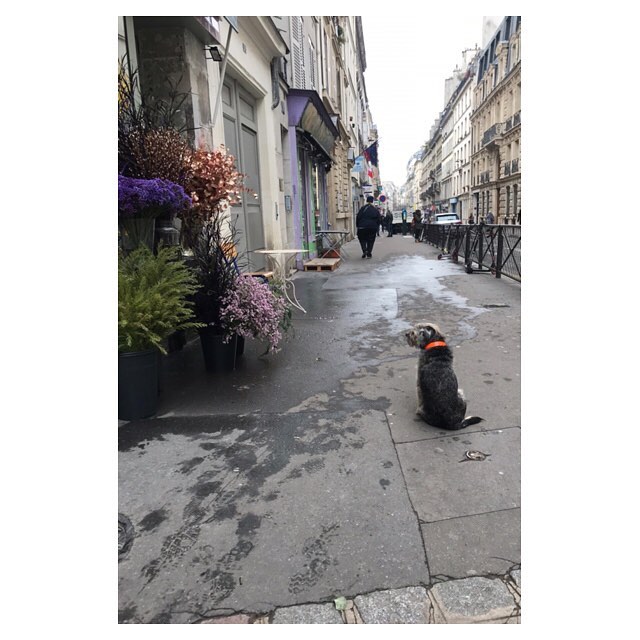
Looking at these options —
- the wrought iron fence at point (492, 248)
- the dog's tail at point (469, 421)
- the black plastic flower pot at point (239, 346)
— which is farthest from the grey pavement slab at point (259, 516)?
the wrought iron fence at point (492, 248)

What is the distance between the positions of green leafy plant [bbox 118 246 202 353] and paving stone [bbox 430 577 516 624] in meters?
2.11

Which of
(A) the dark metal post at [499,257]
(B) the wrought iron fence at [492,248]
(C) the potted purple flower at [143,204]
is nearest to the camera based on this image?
(C) the potted purple flower at [143,204]

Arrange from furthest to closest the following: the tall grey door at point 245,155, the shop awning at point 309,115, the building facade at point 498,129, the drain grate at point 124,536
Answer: the building facade at point 498,129
the shop awning at point 309,115
the tall grey door at point 245,155
the drain grate at point 124,536

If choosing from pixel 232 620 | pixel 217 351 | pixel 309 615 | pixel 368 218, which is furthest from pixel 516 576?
pixel 368 218

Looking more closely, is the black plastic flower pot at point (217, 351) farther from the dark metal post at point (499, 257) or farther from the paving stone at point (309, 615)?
the dark metal post at point (499, 257)

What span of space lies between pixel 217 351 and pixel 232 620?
2.62 metres

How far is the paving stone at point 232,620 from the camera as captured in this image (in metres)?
1.61

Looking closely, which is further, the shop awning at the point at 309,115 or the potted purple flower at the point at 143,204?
the shop awning at the point at 309,115

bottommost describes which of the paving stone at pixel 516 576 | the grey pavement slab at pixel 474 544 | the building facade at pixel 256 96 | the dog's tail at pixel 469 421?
the paving stone at pixel 516 576

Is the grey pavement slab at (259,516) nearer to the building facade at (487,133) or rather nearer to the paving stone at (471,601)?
the paving stone at (471,601)

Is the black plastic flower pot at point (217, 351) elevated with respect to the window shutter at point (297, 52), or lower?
lower

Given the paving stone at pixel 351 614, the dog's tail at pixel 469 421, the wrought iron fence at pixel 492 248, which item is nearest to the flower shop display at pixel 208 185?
the dog's tail at pixel 469 421

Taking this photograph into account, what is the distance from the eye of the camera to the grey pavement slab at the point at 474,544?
181cm

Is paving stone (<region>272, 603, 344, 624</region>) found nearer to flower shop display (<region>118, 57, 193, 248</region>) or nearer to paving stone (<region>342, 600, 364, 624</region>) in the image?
paving stone (<region>342, 600, 364, 624</region>)
